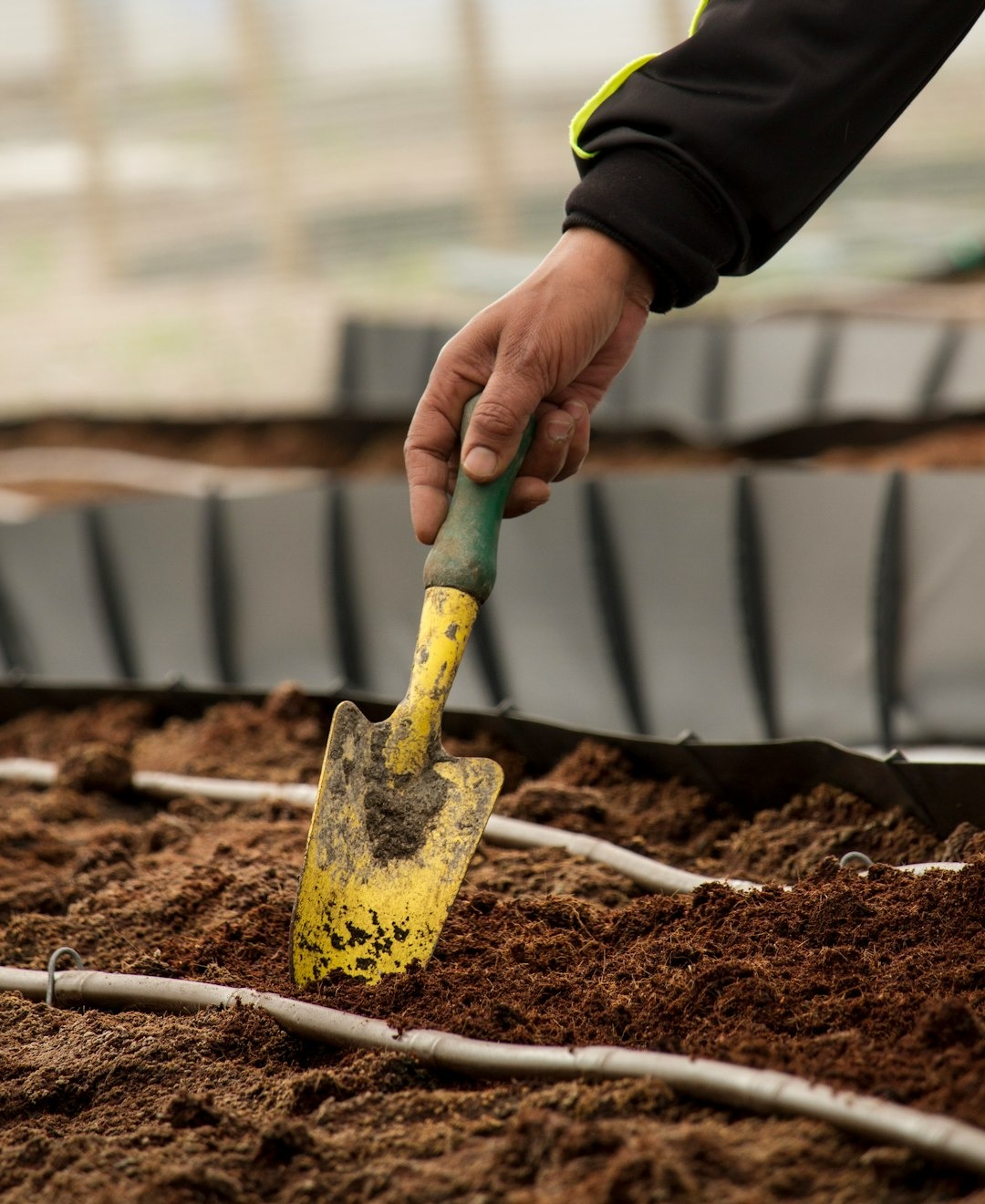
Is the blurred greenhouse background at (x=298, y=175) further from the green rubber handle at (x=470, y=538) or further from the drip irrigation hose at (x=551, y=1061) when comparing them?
the drip irrigation hose at (x=551, y=1061)

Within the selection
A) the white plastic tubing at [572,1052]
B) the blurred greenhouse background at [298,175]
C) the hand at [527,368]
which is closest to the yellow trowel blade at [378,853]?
the white plastic tubing at [572,1052]

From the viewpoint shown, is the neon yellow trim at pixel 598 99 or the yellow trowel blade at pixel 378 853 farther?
the neon yellow trim at pixel 598 99

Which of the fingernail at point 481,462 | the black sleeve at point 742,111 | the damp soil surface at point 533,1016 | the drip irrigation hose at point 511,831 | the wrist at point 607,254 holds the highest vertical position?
the black sleeve at point 742,111

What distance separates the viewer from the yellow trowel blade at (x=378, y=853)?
4.88 feet

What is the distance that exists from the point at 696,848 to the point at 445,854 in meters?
0.52

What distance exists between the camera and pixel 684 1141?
107 cm

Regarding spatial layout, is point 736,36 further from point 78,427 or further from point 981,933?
point 78,427

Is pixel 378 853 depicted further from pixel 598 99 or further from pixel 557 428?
pixel 598 99

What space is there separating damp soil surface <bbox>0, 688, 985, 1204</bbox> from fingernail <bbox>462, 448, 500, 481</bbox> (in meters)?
0.54

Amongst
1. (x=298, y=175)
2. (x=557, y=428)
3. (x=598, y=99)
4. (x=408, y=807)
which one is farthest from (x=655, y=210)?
(x=298, y=175)

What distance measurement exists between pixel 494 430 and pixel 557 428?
139 mm

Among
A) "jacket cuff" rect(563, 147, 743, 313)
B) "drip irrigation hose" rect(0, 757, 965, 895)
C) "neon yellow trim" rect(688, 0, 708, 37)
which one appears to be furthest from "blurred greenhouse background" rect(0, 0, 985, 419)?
"jacket cuff" rect(563, 147, 743, 313)

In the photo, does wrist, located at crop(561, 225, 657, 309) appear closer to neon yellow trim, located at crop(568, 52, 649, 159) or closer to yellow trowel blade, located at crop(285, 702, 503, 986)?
neon yellow trim, located at crop(568, 52, 649, 159)

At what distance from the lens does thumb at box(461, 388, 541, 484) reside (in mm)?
1546
